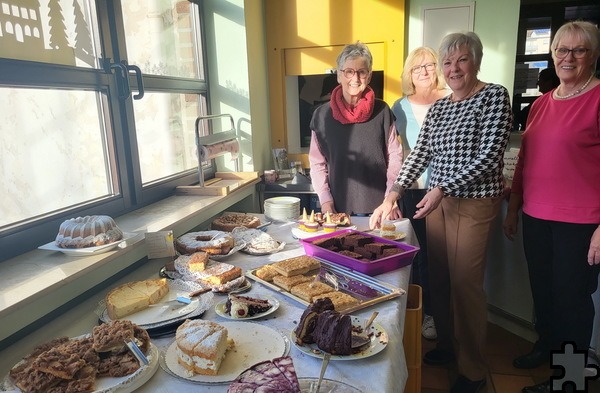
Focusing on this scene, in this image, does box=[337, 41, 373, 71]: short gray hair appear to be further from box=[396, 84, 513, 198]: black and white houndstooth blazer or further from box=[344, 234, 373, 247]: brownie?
box=[344, 234, 373, 247]: brownie

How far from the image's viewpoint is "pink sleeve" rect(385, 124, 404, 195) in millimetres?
2094

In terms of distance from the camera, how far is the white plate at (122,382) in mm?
846

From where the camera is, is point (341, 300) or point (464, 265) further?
point (464, 265)

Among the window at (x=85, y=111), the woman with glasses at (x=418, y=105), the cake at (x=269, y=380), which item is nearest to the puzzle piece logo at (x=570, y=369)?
the woman with glasses at (x=418, y=105)

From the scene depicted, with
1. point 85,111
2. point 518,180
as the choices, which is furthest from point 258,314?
point 518,180

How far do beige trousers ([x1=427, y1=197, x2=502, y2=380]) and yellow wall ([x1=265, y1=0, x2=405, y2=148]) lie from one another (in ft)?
5.16

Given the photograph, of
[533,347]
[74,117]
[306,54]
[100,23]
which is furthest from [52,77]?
[533,347]

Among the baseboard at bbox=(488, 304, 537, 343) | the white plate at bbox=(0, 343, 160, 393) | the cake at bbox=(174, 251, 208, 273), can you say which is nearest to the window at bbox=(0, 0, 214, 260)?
the cake at bbox=(174, 251, 208, 273)

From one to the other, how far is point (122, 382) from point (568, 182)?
1.65m

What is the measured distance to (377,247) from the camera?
58.5 inches

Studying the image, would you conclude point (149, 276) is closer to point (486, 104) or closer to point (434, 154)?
point (434, 154)

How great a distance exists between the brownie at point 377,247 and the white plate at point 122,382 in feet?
2.64

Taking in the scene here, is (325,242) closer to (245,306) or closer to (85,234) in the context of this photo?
(245,306)

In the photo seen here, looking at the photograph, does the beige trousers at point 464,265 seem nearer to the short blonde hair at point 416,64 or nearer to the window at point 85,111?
the short blonde hair at point 416,64
